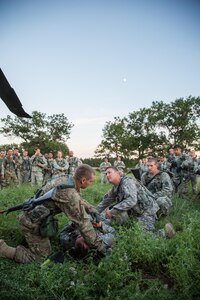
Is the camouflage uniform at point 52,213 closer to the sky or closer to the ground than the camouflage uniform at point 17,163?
closer to the ground

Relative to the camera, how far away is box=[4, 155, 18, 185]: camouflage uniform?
14169mm

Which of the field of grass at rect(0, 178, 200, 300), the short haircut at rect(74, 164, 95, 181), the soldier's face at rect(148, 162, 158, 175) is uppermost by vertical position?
the short haircut at rect(74, 164, 95, 181)

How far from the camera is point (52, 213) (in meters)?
4.07

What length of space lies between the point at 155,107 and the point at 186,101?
6.57 metres

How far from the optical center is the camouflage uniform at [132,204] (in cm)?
532

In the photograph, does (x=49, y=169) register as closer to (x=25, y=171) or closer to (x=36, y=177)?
(x=36, y=177)

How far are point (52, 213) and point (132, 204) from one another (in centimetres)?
179

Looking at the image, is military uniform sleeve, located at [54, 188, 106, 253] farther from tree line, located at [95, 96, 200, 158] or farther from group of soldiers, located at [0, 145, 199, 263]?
tree line, located at [95, 96, 200, 158]

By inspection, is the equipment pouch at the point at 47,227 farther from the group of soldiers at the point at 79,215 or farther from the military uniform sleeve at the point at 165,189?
the military uniform sleeve at the point at 165,189

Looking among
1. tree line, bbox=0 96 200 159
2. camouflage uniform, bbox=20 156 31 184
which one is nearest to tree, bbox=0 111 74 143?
tree line, bbox=0 96 200 159

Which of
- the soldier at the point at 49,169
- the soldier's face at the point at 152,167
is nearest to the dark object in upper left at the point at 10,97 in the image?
the soldier's face at the point at 152,167

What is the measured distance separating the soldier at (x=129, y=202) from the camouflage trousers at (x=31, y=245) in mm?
1579

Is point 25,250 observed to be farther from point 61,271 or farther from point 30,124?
point 30,124

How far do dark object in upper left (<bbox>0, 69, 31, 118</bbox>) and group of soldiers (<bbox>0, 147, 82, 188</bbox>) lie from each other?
12526 mm
